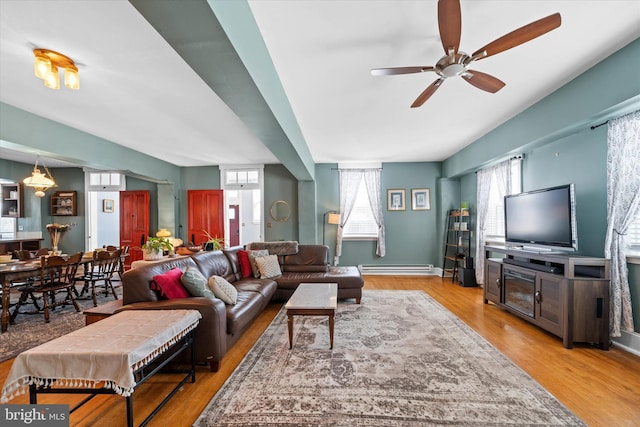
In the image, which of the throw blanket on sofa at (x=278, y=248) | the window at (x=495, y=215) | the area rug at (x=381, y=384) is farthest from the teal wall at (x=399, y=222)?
the area rug at (x=381, y=384)

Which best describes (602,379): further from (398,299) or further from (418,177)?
(418,177)

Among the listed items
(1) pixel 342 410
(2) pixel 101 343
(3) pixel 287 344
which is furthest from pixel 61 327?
(1) pixel 342 410

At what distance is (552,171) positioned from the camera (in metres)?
3.60

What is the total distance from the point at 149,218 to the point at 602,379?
26.0ft

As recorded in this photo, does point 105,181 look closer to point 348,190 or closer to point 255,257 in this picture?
point 255,257

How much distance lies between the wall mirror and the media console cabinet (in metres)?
4.66

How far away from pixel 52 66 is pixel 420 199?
6.32 m

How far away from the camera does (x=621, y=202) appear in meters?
2.62

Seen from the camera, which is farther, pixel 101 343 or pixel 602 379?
pixel 602 379

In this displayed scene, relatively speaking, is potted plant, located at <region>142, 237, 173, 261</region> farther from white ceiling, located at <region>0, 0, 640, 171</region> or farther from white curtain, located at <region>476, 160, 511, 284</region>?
white curtain, located at <region>476, 160, 511, 284</region>

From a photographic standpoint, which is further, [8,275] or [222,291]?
[8,275]

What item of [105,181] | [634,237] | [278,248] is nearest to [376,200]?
[278,248]

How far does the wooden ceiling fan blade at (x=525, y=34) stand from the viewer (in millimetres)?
1580

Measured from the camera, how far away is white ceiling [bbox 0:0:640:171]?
1.85 metres
